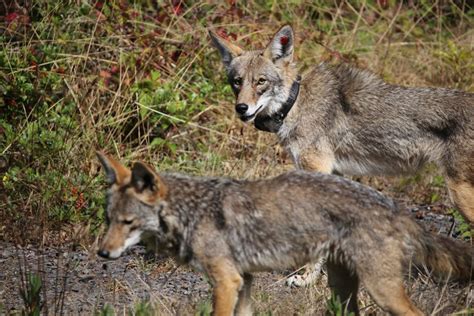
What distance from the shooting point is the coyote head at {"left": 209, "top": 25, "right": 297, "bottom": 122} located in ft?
28.3

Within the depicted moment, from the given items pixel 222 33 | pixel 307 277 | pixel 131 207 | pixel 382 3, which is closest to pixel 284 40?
pixel 222 33

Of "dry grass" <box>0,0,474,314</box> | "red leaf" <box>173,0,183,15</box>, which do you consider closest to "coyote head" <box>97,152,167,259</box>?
"dry grass" <box>0,0,474,314</box>

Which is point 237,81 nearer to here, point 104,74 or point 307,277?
point 104,74

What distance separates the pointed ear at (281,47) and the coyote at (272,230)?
317 centimetres

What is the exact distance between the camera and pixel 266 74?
8.73 meters

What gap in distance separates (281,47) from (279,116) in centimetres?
71

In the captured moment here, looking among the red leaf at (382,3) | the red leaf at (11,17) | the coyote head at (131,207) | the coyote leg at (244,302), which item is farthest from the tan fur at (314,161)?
the red leaf at (382,3)

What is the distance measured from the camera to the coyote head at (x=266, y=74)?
864 centimetres

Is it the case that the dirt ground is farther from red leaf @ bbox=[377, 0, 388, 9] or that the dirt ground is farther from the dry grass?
red leaf @ bbox=[377, 0, 388, 9]

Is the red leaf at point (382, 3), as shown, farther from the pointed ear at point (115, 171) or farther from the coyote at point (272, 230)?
the pointed ear at point (115, 171)

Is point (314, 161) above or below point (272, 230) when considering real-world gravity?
below

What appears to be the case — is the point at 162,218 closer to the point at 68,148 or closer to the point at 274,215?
the point at 274,215

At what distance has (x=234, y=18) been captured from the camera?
438 inches

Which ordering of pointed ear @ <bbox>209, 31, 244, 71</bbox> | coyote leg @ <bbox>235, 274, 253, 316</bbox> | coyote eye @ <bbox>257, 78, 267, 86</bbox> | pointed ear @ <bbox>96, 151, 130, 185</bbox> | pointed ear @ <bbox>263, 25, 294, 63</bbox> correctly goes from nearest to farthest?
pointed ear @ <bbox>96, 151, 130, 185</bbox>
coyote leg @ <bbox>235, 274, 253, 316</bbox>
coyote eye @ <bbox>257, 78, 267, 86</bbox>
pointed ear @ <bbox>263, 25, 294, 63</bbox>
pointed ear @ <bbox>209, 31, 244, 71</bbox>
